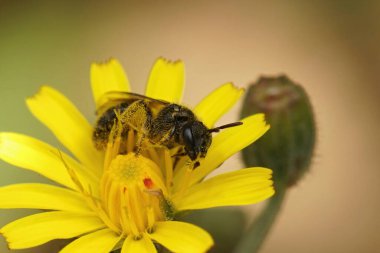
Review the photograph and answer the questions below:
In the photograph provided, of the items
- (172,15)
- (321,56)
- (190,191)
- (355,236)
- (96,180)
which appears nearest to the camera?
(190,191)

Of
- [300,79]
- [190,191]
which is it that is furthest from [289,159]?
[300,79]

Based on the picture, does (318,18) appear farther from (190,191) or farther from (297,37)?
(190,191)

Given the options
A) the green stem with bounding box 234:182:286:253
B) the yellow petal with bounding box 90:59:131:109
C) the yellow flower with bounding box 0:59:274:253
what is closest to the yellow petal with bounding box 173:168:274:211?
the yellow flower with bounding box 0:59:274:253

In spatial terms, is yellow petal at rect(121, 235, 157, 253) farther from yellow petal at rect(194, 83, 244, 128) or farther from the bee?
yellow petal at rect(194, 83, 244, 128)

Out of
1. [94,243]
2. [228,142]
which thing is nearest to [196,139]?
[228,142]

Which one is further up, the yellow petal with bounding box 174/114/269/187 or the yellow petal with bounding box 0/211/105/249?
the yellow petal with bounding box 174/114/269/187

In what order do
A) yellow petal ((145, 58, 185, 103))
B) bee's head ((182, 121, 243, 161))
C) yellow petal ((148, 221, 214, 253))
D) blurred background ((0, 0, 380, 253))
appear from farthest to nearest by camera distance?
blurred background ((0, 0, 380, 253)), yellow petal ((145, 58, 185, 103)), bee's head ((182, 121, 243, 161)), yellow petal ((148, 221, 214, 253))

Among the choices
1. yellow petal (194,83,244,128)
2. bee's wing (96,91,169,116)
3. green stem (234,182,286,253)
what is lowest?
green stem (234,182,286,253)
